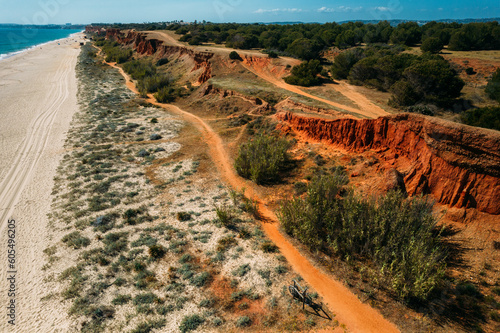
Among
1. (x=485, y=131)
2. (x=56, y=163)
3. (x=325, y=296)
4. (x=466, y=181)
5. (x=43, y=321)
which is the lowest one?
(x=43, y=321)

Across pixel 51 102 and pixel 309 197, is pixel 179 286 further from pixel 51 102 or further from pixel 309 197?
pixel 51 102

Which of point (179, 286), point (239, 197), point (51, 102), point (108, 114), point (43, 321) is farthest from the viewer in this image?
point (51, 102)

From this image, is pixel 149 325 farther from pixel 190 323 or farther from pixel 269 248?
pixel 269 248

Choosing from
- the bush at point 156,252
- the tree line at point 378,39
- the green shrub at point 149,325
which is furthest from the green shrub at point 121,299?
the tree line at point 378,39

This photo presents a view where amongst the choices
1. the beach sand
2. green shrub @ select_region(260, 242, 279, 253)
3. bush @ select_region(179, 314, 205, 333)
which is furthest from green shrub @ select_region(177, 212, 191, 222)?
the beach sand

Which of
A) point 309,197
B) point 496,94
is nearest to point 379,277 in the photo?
point 309,197

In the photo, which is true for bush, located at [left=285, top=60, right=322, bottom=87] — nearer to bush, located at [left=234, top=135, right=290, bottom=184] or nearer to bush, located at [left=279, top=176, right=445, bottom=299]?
bush, located at [left=234, top=135, right=290, bottom=184]
